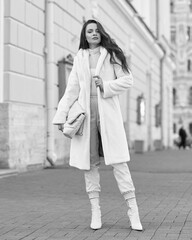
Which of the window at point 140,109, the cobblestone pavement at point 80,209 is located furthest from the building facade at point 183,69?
Result: the cobblestone pavement at point 80,209

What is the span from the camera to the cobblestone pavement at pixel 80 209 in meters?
5.56

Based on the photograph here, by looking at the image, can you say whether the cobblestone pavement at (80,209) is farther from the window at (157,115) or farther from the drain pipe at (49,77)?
the window at (157,115)

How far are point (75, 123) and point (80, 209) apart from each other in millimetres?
1713

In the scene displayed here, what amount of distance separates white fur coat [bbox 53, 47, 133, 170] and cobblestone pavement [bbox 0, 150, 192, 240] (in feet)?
2.02

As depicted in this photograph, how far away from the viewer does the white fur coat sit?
5.75 meters

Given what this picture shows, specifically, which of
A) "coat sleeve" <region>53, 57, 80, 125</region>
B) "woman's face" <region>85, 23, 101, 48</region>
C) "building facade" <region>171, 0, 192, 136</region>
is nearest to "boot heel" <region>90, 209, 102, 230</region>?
"coat sleeve" <region>53, 57, 80, 125</region>

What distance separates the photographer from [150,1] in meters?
32.2

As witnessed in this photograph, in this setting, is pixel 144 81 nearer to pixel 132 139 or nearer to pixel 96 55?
pixel 132 139

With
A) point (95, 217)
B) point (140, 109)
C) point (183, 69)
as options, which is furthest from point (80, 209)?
point (183, 69)

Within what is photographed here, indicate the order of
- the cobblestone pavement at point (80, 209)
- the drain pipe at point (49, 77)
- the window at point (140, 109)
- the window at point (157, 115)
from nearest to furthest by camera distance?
1. the cobblestone pavement at point (80, 209)
2. the drain pipe at point (49, 77)
3. the window at point (140, 109)
4. the window at point (157, 115)

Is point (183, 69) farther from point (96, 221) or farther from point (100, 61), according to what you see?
point (96, 221)

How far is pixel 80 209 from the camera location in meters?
7.21

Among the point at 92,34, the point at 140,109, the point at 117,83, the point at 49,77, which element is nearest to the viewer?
the point at 117,83

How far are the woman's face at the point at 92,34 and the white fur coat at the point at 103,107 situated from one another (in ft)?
0.30
